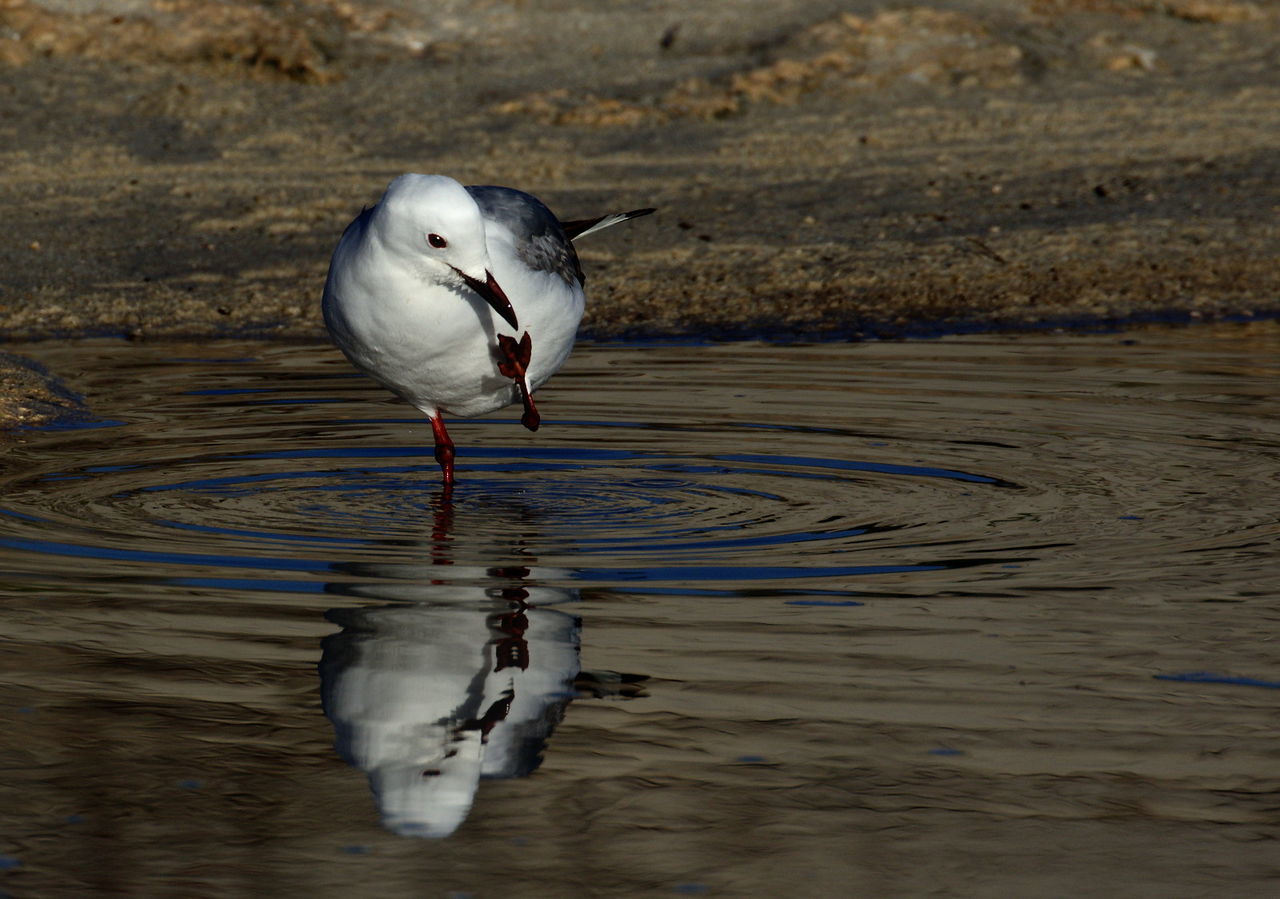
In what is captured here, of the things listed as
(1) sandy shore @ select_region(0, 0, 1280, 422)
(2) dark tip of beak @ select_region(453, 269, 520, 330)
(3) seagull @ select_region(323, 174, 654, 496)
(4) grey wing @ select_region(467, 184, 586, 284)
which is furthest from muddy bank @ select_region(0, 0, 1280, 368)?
(2) dark tip of beak @ select_region(453, 269, 520, 330)

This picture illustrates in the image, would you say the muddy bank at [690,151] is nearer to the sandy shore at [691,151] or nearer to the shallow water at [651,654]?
the sandy shore at [691,151]

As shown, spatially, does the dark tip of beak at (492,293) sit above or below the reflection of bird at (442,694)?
above

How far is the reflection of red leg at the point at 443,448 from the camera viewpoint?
22.9 ft

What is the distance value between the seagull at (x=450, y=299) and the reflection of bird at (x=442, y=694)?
1.09 metres

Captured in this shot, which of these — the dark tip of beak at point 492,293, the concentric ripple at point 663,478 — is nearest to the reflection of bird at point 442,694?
the concentric ripple at point 663,478

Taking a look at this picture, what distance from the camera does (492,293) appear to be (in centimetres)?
579

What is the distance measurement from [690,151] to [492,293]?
10.1 metres

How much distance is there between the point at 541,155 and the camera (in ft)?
50.7

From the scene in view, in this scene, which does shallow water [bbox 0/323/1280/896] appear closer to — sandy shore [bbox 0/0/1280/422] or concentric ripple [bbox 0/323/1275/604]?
concentric ripple [bbox 0/323/1275/604]

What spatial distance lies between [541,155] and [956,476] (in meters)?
9.10

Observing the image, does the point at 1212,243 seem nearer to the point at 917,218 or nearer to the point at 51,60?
the point at 917,218

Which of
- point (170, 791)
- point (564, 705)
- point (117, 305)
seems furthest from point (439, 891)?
point (117, 305)

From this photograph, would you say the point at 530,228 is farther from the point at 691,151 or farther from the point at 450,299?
the point at 691,151

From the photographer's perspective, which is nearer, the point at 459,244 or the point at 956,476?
the point at 459,244
